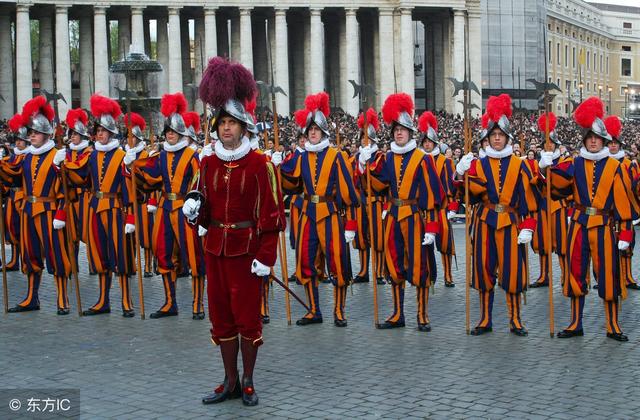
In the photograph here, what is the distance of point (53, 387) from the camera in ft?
28.3

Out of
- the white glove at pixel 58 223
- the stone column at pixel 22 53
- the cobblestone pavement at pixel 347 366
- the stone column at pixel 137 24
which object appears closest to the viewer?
the cobblestone pavement at pixel 347 366

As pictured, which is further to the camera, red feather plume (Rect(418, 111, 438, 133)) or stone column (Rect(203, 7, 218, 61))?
stone column (Rect(203, 7, 218, 61))

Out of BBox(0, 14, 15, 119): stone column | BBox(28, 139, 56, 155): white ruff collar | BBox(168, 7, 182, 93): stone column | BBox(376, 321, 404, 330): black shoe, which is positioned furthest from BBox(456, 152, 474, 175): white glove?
BBox(0, 14, 15, 119): stone column

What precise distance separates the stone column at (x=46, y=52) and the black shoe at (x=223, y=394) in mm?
52210

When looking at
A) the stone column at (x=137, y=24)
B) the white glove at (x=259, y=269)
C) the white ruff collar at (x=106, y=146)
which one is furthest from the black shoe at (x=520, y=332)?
the stone column at (x=137, y=24)

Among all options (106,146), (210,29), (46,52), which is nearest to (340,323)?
(106,146)

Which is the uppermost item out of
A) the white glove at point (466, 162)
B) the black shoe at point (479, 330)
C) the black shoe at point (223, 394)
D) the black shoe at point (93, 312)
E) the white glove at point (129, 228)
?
the white glove at point (466, 162)

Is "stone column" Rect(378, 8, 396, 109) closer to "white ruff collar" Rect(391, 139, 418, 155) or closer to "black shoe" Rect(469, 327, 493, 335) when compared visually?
"white ruff collar" Rect(391, 139, 418, 155)

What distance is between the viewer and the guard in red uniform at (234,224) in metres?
8.18

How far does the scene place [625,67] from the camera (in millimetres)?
110062

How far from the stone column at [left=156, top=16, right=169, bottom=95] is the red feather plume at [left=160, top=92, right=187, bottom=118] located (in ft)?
155

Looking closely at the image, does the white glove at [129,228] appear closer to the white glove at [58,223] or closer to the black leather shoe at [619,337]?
the white glove at [58,223]

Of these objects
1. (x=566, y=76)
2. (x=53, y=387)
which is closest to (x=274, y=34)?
(x=566, y=76)

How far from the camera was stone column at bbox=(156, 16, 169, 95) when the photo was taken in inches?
2339
